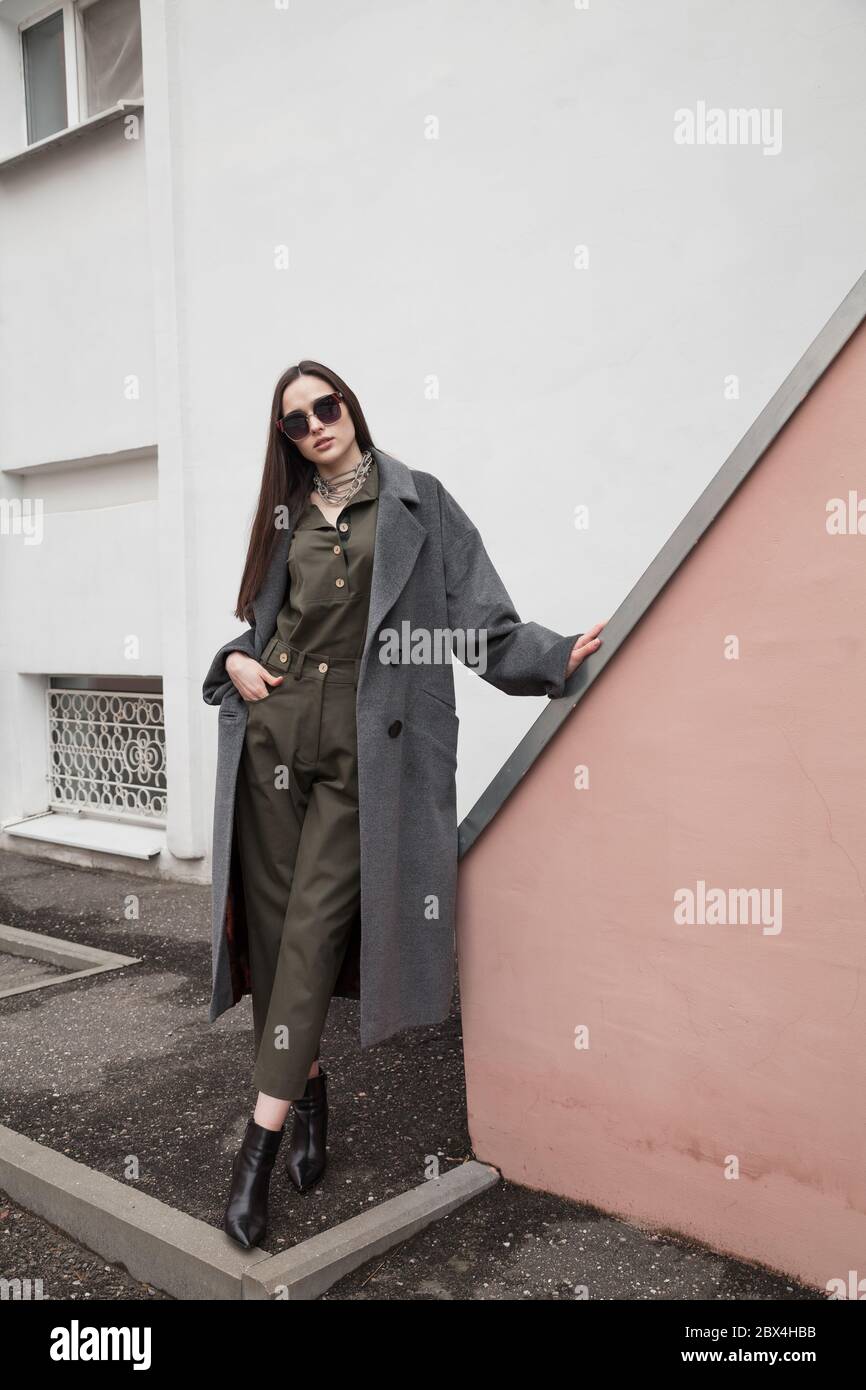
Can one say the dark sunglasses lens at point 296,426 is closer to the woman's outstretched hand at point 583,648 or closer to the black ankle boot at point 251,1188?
the woman's outstretched hand at point 583,648

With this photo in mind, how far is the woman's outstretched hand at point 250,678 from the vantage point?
2.89m

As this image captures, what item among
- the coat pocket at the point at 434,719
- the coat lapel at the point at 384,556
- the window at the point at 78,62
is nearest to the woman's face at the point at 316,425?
the coat lapel at the point at 384,556

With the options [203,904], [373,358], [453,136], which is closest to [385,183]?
[453,136]

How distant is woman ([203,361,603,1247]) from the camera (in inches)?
111

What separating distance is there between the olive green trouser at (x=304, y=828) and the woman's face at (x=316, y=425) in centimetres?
51

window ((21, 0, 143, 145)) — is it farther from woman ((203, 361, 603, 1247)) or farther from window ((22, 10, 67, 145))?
woman ((203, 361, 603, 1247))

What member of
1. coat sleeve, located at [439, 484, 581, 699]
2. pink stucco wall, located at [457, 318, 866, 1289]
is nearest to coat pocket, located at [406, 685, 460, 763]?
coat sleeve, located at [439, 484, 581, 699]

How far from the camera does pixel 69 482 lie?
7988 millimetres

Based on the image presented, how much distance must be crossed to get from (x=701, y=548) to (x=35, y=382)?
21.9 feet

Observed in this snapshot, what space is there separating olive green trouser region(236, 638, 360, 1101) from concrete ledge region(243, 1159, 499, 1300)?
0.35 meters

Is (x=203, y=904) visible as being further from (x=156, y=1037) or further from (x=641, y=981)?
(x=641, y=981)

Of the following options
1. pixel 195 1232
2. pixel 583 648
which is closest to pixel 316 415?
pixel 583 648

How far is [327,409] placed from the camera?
2898 millimetres

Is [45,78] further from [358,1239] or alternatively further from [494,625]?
[358,1239]
